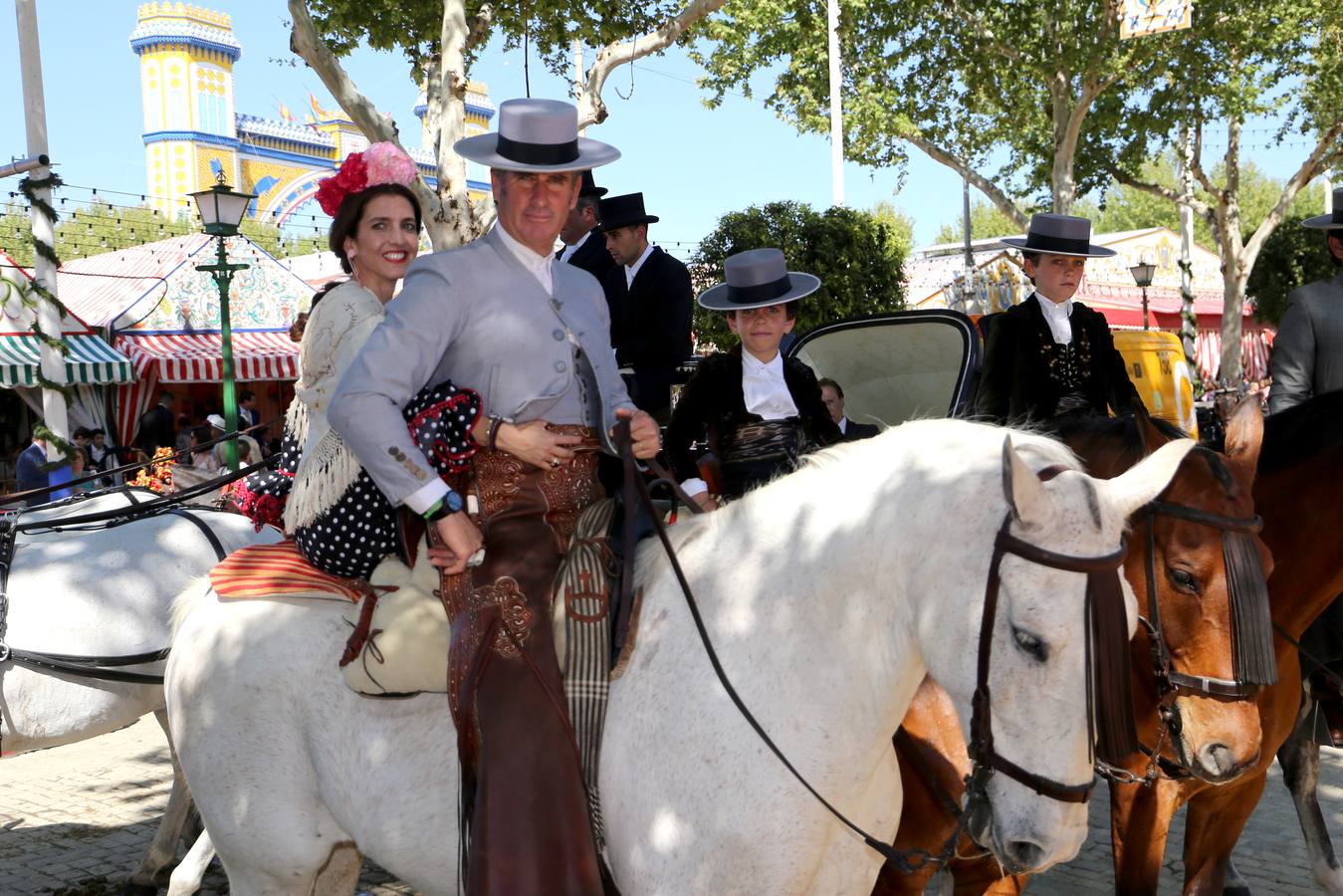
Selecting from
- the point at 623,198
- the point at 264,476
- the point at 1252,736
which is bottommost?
the point at 1252,736

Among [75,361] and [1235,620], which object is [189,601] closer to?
[1235,620]

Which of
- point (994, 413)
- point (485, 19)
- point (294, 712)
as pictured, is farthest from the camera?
point (485, 19)

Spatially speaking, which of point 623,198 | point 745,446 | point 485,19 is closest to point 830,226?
point 485,19

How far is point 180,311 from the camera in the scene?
60.6 feet

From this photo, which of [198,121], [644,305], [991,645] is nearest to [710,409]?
[644,305]

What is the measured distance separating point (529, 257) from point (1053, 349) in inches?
110

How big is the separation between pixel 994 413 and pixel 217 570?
3034 millimetres

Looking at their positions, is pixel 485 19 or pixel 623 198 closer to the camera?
pixel 623 198

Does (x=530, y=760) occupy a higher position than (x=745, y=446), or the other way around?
(x=745, y=446)

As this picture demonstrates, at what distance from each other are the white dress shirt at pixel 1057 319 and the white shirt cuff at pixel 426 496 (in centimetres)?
317

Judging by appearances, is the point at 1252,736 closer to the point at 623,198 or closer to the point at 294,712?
the point at 294,712

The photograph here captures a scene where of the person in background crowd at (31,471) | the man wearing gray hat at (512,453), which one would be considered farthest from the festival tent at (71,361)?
the man wearing gray hat at (512,453)

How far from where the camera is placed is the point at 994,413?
466 centimetres

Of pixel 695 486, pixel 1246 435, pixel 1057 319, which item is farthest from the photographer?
pixel 1057 319
